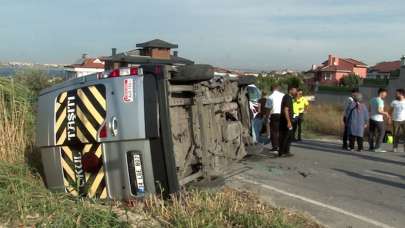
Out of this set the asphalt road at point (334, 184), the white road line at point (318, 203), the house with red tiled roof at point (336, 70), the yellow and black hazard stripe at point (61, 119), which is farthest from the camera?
the house with red tiled roof at point (336, 70)

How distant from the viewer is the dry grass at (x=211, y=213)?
5.09 m

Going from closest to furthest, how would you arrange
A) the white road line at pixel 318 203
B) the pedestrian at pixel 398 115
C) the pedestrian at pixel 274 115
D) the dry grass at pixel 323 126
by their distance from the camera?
1. the white road line at pixel 318 203
2. the pedestrian at pixel 274 115
3. the pedestrian at pixel 398 115
4. the dry grass at pixel 323 126

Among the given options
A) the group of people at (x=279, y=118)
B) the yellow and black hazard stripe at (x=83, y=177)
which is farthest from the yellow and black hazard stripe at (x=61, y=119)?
the group of people at (x=279, y=118)

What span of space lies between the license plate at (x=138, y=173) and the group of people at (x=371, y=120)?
28.9 feet

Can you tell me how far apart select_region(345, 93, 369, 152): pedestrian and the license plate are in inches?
346

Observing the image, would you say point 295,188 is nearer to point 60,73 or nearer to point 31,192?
point 31,192

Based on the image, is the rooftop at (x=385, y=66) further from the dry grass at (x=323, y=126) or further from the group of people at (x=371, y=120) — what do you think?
the group of people at (x=371, y=120)

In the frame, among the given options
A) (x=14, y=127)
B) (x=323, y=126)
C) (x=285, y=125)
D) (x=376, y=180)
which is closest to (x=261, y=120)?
(x=285, y=125)

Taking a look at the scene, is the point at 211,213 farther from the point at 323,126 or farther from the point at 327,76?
the point at 327,76

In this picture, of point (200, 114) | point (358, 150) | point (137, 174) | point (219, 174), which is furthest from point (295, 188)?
point (358, 150)

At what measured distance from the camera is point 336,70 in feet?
375

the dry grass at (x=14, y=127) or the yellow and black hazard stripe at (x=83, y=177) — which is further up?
the dry grass at (x=14, y=127)

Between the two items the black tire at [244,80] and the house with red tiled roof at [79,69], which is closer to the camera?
the black tire at [244,80]

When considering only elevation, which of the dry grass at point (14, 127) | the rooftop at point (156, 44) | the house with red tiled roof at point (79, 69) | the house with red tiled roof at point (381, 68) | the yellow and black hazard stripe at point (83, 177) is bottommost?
the yellow and black hazard stripe at point (83, 177)
